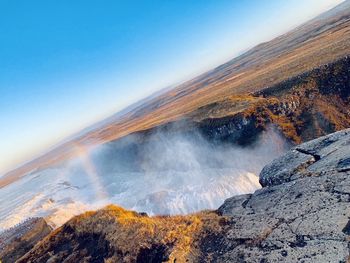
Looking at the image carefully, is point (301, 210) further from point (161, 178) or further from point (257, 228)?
point (161, 178)

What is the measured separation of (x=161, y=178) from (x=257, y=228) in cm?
3012

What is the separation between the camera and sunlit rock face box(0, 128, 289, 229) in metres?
33.3

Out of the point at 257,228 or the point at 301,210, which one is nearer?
the point at 301,210

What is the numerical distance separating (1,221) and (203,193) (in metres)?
33.0

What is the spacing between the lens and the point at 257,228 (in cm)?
1070

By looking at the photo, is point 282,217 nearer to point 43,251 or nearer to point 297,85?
point 43,251

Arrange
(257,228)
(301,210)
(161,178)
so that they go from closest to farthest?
(301,210), (257,228), (161,178)

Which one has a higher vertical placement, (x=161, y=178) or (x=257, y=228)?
(x=257, y=228)

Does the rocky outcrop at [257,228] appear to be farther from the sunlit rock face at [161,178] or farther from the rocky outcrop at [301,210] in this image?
the sunlit rock face at [161,178]

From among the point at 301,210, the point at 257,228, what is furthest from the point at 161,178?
the point at 301,210

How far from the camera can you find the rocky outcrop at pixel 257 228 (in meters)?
9.27

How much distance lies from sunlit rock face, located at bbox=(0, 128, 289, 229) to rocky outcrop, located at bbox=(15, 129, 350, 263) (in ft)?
55.1

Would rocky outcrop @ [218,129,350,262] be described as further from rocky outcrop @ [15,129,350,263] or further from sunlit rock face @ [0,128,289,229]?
sunlit rock face @ [0,128,289,229]

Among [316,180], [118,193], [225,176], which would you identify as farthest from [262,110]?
[316,180]
